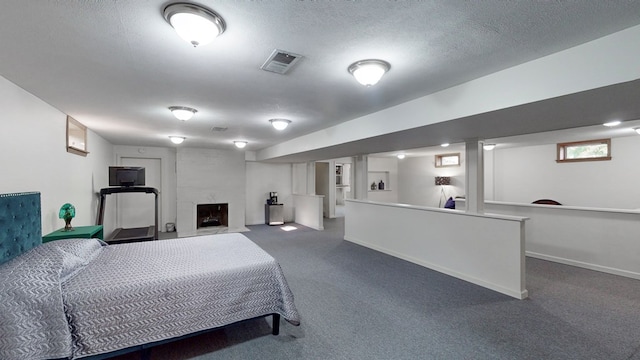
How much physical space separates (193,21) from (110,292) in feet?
6.32

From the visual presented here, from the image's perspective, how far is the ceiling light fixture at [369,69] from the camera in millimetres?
1983

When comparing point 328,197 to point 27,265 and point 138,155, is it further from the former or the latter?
point 27,265

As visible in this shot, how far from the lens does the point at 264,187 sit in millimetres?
8766

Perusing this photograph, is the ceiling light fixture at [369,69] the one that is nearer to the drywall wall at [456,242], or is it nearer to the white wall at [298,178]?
the drywall wall at [456,242]

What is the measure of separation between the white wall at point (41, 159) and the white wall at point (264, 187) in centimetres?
437

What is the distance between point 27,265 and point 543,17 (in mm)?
3668

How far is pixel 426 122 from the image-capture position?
2.77 m

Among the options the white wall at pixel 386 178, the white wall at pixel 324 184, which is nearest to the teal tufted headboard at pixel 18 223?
the white wall at pixel 324 184

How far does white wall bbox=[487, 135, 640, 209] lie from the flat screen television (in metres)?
8.95

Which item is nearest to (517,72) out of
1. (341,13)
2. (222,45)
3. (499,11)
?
(499,11)

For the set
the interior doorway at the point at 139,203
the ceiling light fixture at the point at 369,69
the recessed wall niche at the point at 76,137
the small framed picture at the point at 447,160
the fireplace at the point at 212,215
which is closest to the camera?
the ceiling light fixture at the point at 369,69

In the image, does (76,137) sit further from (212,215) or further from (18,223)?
(212,215)

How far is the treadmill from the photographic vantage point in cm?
490

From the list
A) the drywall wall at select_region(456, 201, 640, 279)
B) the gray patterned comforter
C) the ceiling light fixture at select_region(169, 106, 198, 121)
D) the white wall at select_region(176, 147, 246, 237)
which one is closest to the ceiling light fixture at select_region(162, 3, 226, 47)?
the gray patterned comforter
